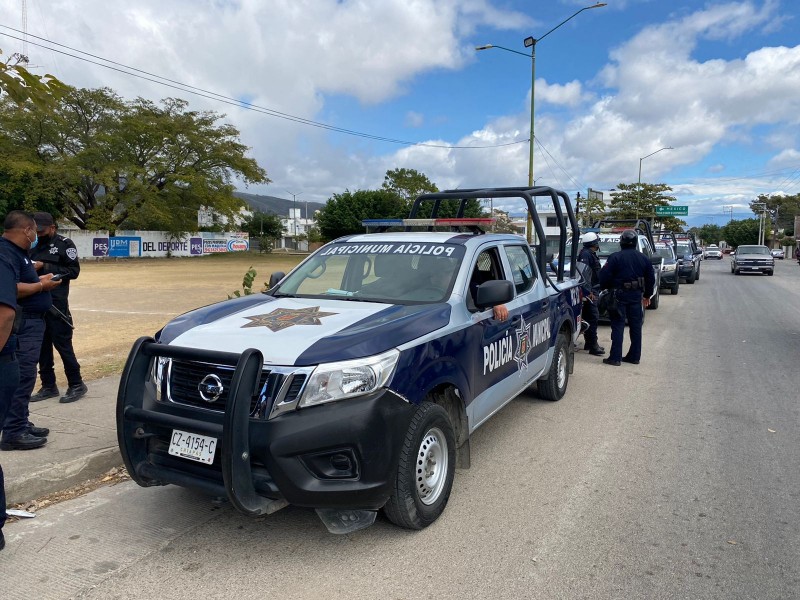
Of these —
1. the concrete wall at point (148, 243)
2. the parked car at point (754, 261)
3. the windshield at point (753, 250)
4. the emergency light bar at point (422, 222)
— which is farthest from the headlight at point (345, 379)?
the concrete wall at point (148, 243)

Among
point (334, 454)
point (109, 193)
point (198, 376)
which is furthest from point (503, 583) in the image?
Answer: point (109, 193)

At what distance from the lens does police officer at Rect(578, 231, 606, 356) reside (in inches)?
367

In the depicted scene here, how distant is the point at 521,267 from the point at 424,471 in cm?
257

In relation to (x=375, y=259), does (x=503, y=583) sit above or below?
below

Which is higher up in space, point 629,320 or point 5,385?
point 5,385

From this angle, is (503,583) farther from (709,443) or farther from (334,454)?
(709,443)

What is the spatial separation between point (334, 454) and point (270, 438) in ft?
1.13

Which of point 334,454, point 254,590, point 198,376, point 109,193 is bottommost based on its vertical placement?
point 254,590

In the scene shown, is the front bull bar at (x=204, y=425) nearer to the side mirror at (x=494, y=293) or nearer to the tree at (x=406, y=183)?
the side mirror at (x=494, y=293)

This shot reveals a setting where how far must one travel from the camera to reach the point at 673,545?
349cm

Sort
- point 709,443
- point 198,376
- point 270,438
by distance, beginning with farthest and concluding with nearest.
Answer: point 709,443 < point 198,376 < point 270,438

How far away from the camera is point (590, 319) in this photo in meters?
9.58

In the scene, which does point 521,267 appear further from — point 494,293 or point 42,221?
point 42,221

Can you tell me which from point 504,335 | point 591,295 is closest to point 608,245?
point 591,295
